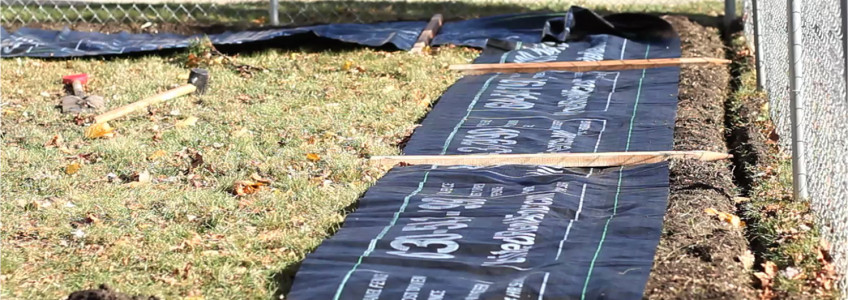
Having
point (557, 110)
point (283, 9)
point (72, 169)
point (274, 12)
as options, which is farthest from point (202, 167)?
point (283, 9)

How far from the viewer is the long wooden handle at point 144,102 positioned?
720cm

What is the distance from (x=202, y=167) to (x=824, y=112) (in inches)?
128

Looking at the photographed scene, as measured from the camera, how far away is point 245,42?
953cm

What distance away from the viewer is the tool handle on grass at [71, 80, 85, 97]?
25.9 ft

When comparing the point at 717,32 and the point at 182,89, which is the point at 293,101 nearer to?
the point at 182,89

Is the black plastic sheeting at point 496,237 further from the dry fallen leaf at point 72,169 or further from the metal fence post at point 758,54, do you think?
the metal fence post at point 758,54

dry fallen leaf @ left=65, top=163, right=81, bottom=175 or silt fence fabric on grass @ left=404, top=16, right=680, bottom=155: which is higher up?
dry fallen leaf @ left=65, top=163, right=81, bottom=175

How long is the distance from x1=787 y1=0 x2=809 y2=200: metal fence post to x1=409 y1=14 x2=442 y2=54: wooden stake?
15.1ft

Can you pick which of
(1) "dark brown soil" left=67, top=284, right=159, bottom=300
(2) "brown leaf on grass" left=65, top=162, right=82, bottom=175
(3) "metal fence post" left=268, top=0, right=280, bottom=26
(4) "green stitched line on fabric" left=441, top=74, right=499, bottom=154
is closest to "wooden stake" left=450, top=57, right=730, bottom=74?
(4) "green stitched line on fabric" left=441, top=74, right=499, bottom=154

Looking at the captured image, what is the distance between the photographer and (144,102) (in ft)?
24.8

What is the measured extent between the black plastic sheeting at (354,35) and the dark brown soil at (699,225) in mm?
2241

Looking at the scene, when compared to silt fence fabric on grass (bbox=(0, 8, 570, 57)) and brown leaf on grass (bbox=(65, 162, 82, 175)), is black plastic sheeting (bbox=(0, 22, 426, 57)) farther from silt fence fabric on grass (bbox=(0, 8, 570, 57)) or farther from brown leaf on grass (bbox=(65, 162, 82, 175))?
brown leaf on grass (bbox=(65, 162, 82, 175))

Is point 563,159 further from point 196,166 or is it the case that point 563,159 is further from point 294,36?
point 294,36

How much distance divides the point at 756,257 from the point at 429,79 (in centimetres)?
418
